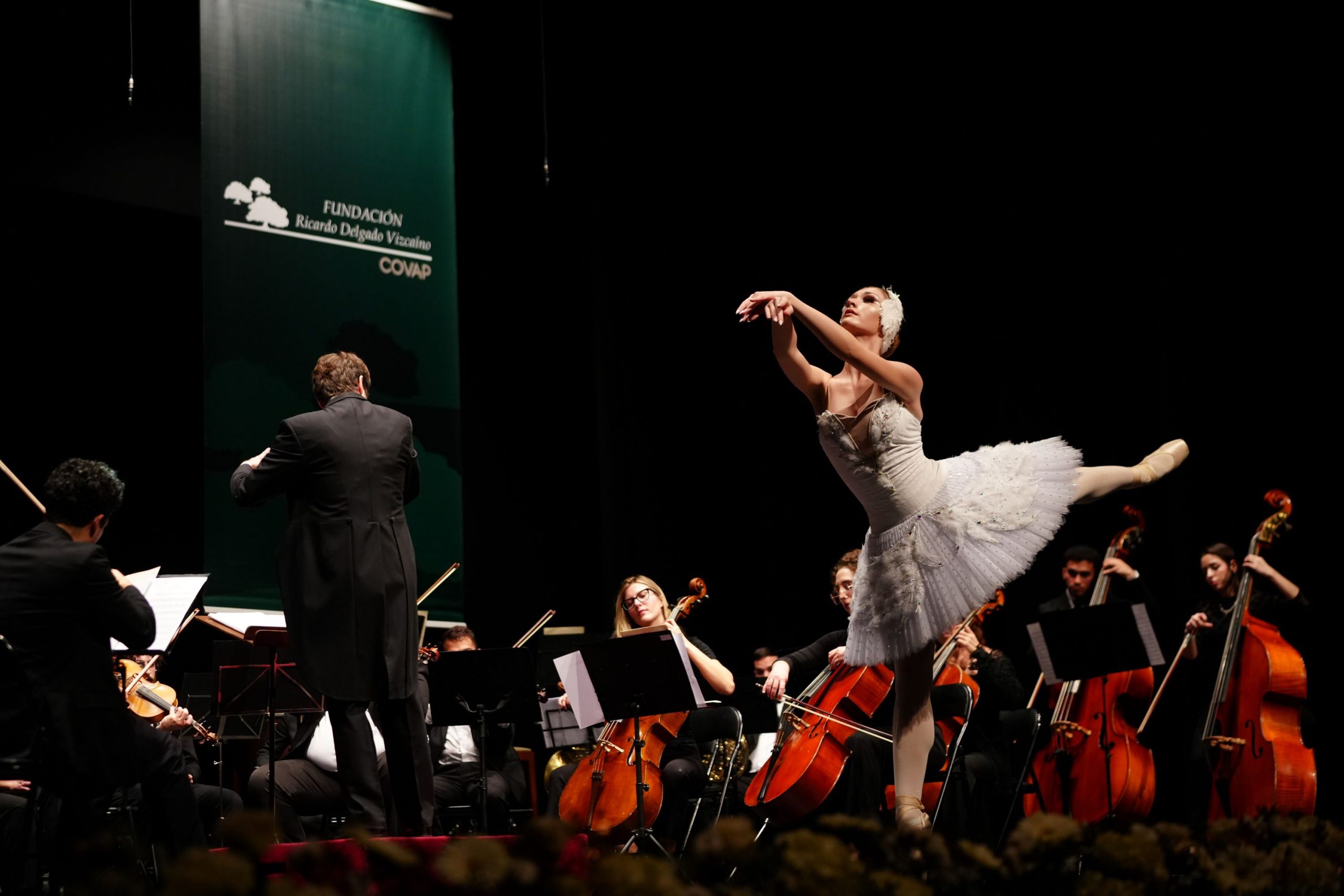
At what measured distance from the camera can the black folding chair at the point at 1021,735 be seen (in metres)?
5.16

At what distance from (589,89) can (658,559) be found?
2948 millimetres

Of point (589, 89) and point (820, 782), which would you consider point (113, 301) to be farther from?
point (820, 782)

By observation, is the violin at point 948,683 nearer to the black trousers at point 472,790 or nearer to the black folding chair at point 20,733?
the black trousers at point 472,790

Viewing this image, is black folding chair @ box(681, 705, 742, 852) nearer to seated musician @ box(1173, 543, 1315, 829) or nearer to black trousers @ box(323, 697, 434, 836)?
black trousers @ box(323, 697, 434, 836)

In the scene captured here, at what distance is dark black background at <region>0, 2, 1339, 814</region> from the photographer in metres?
6.05

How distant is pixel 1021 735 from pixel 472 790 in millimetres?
2367

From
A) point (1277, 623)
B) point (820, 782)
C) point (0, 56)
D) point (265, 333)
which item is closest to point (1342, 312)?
point (1277, 623)

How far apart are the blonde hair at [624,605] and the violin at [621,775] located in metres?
0.34

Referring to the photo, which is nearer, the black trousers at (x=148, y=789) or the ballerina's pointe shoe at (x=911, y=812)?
the ballerina's pointe shoe at (x=911, y=812)

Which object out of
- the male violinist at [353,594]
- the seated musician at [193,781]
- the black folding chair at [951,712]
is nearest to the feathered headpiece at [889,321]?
the male violinist at [353,594]

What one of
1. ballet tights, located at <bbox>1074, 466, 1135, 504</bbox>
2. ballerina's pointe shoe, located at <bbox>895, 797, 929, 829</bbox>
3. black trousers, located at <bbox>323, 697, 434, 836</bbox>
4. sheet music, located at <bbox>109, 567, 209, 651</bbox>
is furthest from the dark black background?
black trousers, located at <bbox>323, 697, 434, 836</bbox>

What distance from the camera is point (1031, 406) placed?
268 inches

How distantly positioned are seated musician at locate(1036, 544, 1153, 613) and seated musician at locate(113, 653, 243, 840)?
3.77 meters

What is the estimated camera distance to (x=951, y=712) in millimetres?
4676
